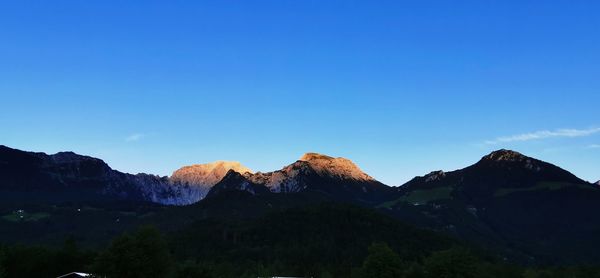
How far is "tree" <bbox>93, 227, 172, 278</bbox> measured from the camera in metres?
135

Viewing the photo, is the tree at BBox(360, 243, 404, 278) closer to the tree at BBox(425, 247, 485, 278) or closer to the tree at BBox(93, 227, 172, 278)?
the tree at BBox(425, 247, 485, 278)

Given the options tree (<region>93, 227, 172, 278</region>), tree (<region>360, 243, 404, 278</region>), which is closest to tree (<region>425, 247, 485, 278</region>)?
tree (<region>360, 243, 404, 278</region>)

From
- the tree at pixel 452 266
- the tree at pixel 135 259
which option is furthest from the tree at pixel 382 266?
the tree at pixel 135 259

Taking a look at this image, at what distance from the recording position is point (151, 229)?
14938 cm

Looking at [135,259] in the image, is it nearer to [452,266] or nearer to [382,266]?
[382,266]

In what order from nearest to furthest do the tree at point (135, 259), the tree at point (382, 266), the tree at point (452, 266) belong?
the tree at point (135, 259) < the tree at point (452, 266) < the tree at point (382, 266)

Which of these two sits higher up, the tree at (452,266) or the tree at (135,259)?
the tree at (135,259)

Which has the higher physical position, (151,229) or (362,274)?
(151,229)

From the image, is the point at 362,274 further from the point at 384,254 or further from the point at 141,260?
the point at 141,260

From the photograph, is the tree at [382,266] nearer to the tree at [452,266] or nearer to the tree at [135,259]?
the tree at [452,266]

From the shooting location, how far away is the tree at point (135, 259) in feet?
443

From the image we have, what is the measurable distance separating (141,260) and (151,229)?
46.1 feet

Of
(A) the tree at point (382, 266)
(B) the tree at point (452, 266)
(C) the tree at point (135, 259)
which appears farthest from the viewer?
(A) the tree at point (382, 266)

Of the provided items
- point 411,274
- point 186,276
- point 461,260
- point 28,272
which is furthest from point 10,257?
point 461,260
